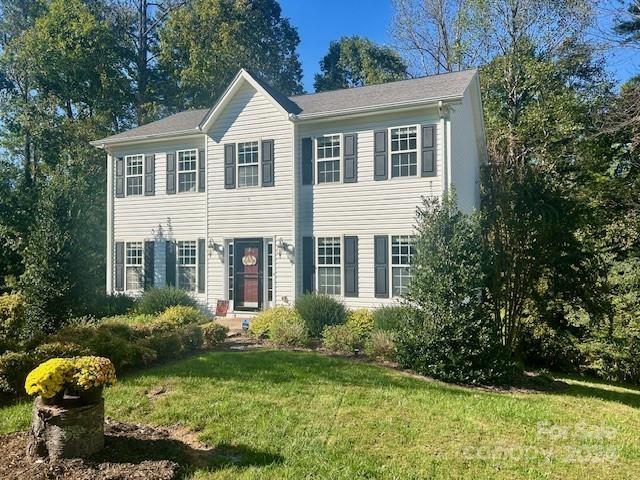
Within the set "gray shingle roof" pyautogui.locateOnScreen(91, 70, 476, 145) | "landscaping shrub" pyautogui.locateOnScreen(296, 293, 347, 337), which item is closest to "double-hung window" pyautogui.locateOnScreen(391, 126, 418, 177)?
"gray shingle roof" pyautogui.locateOnScreen(91, 70, 476, 145)

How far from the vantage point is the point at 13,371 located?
6.78 meters

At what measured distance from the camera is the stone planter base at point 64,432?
4504 mm

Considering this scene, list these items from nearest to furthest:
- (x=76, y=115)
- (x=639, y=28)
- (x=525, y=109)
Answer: (x=639, y=28)
(x=525, y=109)
(x=76, y=115)

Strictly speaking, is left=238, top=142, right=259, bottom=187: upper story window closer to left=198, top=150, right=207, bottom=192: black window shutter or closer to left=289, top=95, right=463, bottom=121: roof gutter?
left=198, top=150, right=207, bottom=192: black window shutter

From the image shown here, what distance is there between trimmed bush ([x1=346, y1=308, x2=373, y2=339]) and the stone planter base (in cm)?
667

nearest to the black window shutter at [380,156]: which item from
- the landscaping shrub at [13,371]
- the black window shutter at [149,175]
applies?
the black window shutter at [149,175]

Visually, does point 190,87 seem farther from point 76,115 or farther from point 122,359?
point 122,359

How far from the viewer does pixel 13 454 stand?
476 cm

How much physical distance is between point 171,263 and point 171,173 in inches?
119

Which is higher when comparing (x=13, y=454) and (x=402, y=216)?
(x=402, y=216)

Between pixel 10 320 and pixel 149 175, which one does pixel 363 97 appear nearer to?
pixel 149 175

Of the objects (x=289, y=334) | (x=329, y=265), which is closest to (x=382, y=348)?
(x=289, y=334)

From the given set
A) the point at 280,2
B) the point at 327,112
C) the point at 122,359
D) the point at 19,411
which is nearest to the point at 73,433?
the point at 19,411

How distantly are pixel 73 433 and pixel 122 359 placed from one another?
3.51 meters
